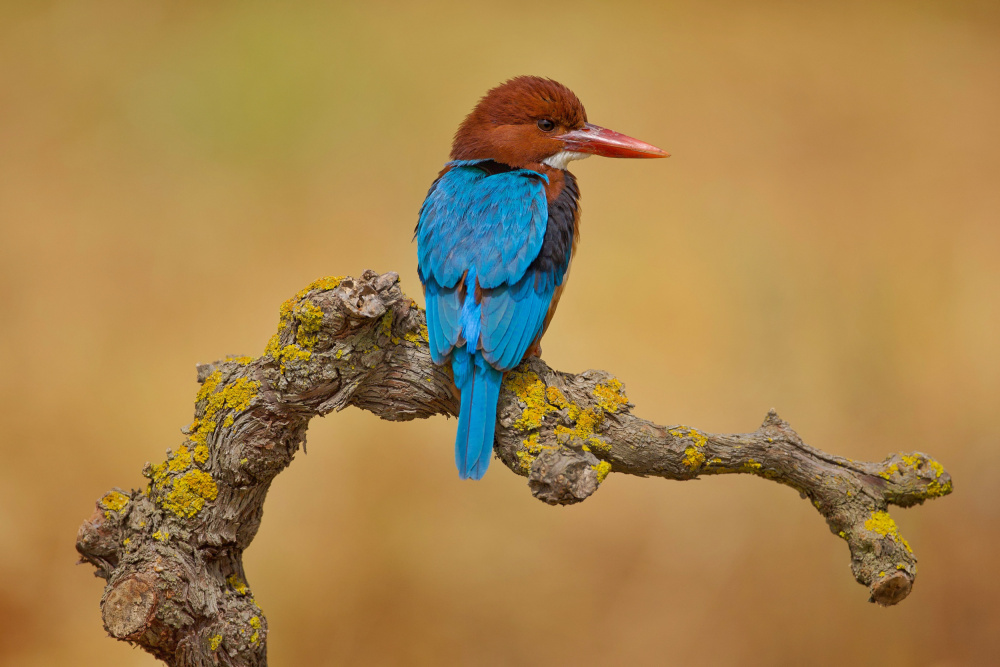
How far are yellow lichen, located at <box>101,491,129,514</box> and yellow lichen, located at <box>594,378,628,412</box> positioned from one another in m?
1.08

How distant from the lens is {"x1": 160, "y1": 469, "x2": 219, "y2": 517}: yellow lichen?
5.98 ft

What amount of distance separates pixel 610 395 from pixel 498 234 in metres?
0.46

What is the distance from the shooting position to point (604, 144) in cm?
224

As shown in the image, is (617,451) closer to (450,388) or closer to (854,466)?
(450,388)

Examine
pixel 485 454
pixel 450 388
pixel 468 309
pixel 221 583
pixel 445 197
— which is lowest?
pixel 221 583

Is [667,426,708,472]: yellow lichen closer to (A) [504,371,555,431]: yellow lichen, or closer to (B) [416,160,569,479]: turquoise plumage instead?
(A) [504,371,555,431]: yellow lichen

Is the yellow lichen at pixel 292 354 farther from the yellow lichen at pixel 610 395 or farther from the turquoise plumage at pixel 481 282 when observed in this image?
the yellow lichen at pixel 610 395

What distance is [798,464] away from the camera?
1852 mm

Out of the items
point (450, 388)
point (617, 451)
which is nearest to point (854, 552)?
point (617, 451)

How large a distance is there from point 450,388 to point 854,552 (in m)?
0.96

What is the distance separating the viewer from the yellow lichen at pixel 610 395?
185cm

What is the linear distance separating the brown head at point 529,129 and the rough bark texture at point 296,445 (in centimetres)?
56

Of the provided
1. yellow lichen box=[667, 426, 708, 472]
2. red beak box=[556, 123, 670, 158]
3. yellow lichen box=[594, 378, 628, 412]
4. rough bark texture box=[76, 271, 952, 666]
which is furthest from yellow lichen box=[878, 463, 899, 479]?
red beak box=[556, 123, 670, 158]

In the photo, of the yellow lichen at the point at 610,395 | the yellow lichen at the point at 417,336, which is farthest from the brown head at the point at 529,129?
the yellow lichen at the point at 610,395
